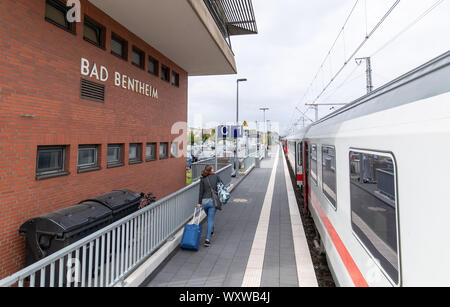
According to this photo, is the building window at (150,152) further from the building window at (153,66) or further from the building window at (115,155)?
the building window at (153,66)

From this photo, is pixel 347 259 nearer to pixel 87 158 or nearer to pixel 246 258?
pixel 246 258

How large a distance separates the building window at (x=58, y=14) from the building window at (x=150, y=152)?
4.44m

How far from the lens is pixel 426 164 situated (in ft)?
5.23

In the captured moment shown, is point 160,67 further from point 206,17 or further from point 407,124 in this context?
point 407,124

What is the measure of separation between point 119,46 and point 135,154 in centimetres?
340

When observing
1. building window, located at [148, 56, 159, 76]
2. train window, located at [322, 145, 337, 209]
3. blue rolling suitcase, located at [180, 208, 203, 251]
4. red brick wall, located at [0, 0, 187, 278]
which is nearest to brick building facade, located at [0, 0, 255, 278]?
red brick wall, located at [0, 0, 187, 278]

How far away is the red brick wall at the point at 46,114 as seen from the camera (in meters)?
4.02

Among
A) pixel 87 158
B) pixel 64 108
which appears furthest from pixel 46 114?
pixel 87 158

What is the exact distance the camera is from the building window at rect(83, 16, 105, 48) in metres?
5.96

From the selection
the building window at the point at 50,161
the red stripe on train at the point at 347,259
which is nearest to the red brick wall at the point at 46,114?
the building window at the point at 50,161

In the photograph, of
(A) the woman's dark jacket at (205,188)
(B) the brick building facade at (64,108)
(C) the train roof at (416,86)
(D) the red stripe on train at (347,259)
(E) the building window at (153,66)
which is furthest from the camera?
(E) the building window at (153,66)

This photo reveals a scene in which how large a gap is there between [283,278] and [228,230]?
250cm

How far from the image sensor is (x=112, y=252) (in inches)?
135

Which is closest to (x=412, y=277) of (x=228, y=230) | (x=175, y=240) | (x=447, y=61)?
(x=447, y=61)
